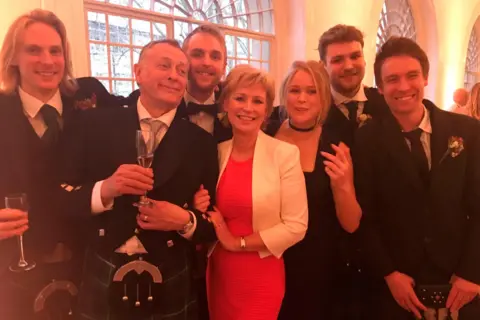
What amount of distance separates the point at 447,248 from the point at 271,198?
2.70ft

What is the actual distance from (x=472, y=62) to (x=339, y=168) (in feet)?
35.6

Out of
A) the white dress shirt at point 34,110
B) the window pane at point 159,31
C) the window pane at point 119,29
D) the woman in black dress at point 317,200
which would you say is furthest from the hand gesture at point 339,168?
the window pane at point 159,31

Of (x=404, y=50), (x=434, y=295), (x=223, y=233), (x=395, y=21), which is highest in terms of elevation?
(x=395, y=21)

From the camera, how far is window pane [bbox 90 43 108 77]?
392cm

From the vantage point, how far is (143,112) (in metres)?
1.73

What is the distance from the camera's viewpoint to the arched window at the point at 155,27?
398 centimetres

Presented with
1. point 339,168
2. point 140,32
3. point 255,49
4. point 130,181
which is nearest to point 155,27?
point 140,32

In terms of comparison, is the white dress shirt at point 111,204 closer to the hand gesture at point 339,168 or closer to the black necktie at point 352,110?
the hand gesture at point 339,168

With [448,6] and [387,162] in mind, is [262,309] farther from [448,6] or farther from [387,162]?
[448,6]

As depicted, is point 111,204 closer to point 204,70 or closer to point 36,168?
point 36,168

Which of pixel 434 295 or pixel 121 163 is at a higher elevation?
pixel 121 163

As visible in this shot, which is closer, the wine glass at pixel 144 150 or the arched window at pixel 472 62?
the wine glass at pixel 144 150

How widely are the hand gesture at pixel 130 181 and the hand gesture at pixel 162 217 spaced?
0.07 m

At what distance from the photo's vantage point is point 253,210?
1892mm
